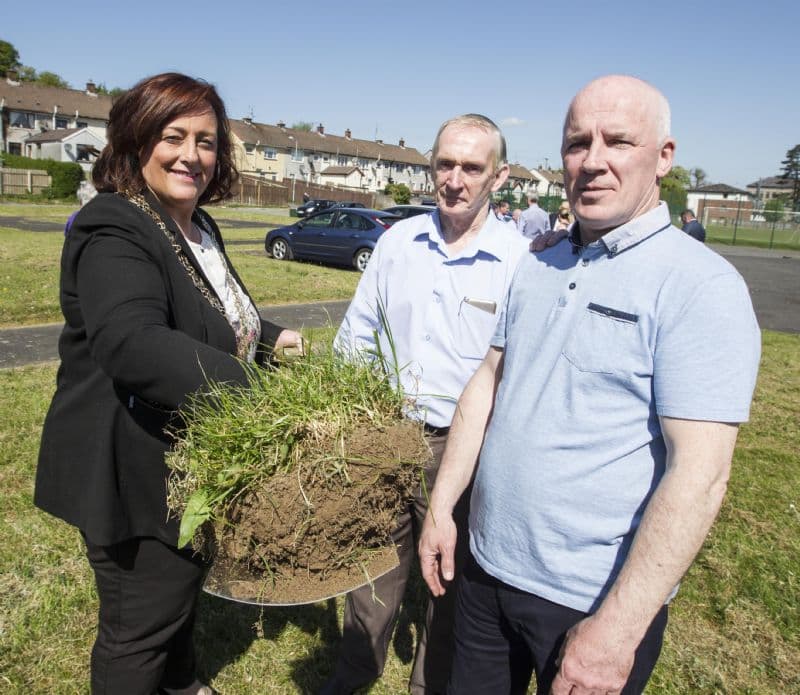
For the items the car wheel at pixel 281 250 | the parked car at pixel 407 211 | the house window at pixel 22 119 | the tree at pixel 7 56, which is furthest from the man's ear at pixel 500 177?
the tree at pixel 7 56

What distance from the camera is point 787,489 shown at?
5.31 meters

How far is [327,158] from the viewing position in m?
96.6

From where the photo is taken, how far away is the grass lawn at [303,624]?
3104mm

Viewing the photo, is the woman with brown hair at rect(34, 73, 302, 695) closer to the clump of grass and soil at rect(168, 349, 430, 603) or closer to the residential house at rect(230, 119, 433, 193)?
the clump of grass and soil at rect(168, 349, 430, 603)

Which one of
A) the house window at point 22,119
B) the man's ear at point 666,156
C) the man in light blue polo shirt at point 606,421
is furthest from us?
the house window at point 22,119

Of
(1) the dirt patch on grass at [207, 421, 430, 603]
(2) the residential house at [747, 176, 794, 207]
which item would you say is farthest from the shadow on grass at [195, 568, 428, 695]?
(2) the residential house at [747, 176, 794, 207]

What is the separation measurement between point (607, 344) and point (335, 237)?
16178 millimetres

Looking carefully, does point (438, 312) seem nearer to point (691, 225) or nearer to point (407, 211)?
point (407, 211)

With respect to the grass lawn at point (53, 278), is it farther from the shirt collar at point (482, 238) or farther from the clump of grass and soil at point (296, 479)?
the clump of grass and soil at point (296, 479)

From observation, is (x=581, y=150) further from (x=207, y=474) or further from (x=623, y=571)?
(x=207, y=474)

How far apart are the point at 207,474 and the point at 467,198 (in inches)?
76.9

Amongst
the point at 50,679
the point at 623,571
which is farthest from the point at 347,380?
the point at 50,679

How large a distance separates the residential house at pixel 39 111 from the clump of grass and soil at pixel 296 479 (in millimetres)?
76872

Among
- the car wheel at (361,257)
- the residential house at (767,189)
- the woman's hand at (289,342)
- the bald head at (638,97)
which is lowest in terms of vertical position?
the car wheel at (361,257)
